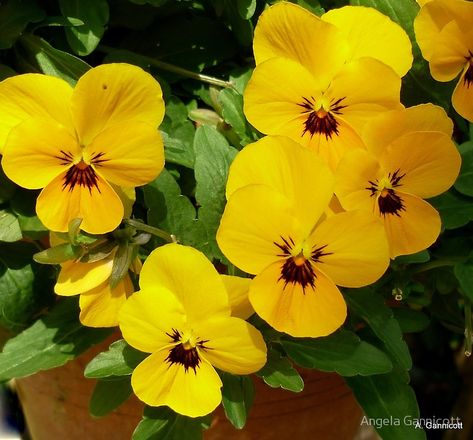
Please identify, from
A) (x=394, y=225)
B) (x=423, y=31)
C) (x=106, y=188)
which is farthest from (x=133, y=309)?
(x=423, y=31)

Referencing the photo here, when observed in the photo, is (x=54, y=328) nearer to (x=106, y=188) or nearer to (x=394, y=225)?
(x=106, y=188)

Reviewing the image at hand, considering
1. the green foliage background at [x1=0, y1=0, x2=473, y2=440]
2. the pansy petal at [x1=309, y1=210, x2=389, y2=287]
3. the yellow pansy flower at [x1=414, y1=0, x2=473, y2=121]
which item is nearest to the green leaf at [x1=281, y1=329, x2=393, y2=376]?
the green foliage background at [x1=0, y1=0, x2=473, y2=440]

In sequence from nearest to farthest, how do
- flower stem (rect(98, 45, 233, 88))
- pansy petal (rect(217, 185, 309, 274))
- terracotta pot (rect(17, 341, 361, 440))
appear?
pansy petal (rect(217, 185, 309, 274)), flower stem (rect(98, 45, 233, 88)), terracotta pot (rect(17, 341, 361, 440))

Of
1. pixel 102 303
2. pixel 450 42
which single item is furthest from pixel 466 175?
pixel 102 303

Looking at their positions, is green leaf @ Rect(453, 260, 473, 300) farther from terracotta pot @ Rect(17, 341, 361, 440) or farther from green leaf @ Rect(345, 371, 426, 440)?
terracotta pot @ Rect(17, 341, 361, 440)

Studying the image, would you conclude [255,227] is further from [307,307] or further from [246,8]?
[246,8]

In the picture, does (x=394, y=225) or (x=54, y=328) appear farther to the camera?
(x=54, y=328)
